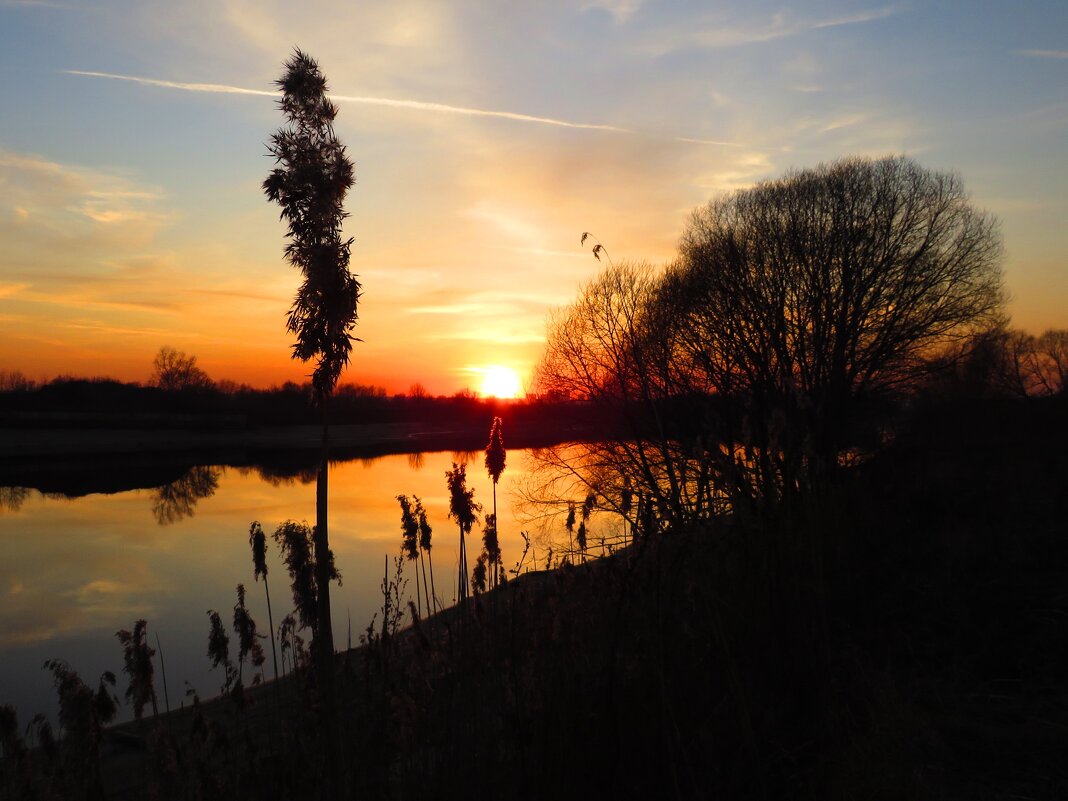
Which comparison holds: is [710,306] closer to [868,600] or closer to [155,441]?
[868,600]

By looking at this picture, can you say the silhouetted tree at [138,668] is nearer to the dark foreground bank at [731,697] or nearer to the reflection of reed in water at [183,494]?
the dark foreground bank at [731,697]

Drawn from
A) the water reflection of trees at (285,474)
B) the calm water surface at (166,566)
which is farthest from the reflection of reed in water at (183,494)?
the water reflection of trees at (285,474)

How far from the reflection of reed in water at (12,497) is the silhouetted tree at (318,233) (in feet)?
93.4

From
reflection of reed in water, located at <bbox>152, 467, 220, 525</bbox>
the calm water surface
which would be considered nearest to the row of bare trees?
the calm water surface

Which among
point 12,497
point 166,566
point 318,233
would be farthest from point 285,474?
point 318,233

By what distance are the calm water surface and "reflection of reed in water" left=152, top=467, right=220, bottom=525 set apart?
0.14m

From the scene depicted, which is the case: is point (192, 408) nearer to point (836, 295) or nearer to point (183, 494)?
point (183, 494)

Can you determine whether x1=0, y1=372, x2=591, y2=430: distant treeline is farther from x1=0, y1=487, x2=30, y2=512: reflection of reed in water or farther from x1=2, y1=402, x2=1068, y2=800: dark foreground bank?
x1=2, y1=402, x2=1068, y2=800: dark foreground bank

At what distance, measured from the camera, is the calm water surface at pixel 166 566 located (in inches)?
456

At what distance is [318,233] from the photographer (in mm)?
5535

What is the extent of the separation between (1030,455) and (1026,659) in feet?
24.9

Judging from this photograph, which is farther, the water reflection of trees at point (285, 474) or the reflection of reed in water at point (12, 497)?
the water reflection of trees at point (285, 474)

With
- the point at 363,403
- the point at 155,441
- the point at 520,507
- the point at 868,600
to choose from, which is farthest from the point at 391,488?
the point at 363,403

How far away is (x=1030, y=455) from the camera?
34.3 ft
